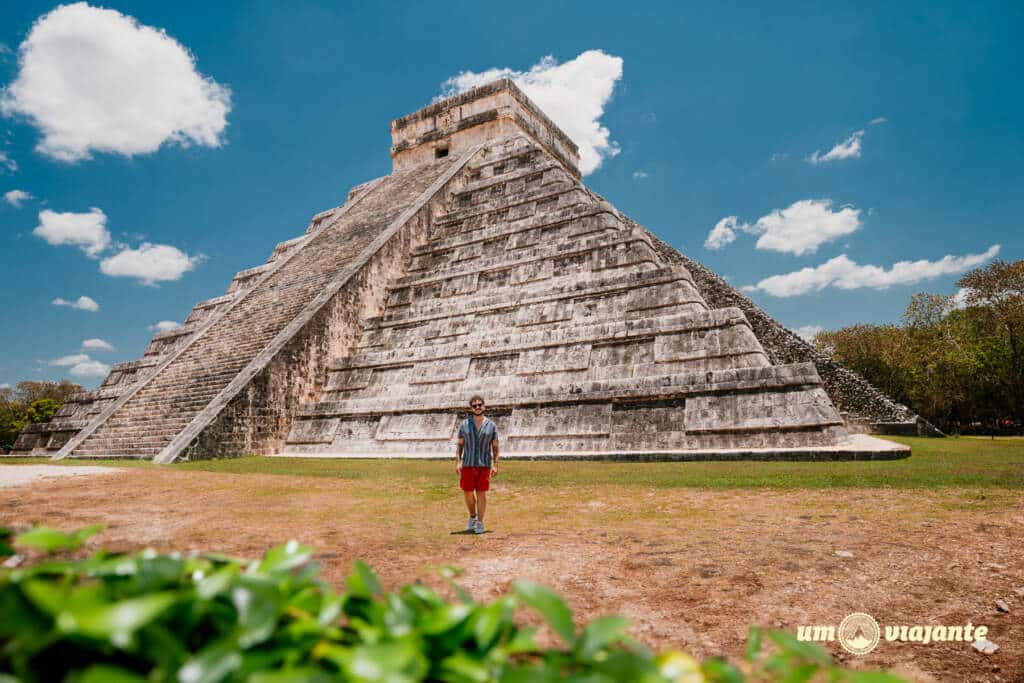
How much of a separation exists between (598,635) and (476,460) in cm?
389

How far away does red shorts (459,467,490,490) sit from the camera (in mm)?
4664

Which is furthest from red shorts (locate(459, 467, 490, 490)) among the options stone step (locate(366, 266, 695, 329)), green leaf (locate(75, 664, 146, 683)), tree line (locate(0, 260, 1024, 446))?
tree line (locate(0, 260, 1024, 446))

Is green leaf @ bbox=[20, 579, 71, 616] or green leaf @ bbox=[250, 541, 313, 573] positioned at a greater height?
green leaf @ bbox=[20, 579, 71, 616]

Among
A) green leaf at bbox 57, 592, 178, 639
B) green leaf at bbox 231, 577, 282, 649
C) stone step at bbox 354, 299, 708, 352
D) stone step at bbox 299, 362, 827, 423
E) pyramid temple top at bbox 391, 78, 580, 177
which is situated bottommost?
green leaf at bbox 231, 577, 282, 649

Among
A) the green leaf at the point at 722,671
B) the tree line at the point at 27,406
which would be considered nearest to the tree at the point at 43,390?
the tree line at the point at 27,406

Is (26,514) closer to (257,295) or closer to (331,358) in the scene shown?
(331,358)

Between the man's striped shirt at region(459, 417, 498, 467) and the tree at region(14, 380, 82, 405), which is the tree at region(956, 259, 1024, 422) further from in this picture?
the tree at region(14, 380, 82, 405)

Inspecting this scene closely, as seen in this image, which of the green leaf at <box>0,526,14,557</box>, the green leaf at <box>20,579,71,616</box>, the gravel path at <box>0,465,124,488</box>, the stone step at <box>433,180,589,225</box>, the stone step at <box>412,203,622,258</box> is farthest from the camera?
the stone step at <box>433,180,589,225</box>

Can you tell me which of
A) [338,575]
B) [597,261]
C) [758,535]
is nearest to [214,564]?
[338,575]

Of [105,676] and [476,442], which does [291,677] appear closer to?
[105,676]

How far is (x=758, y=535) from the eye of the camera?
410 centimetres

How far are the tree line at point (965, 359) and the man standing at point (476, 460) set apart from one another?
27205 mm

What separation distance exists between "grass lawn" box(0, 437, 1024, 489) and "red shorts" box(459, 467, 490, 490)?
205cm

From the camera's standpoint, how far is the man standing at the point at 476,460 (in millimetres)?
4629
